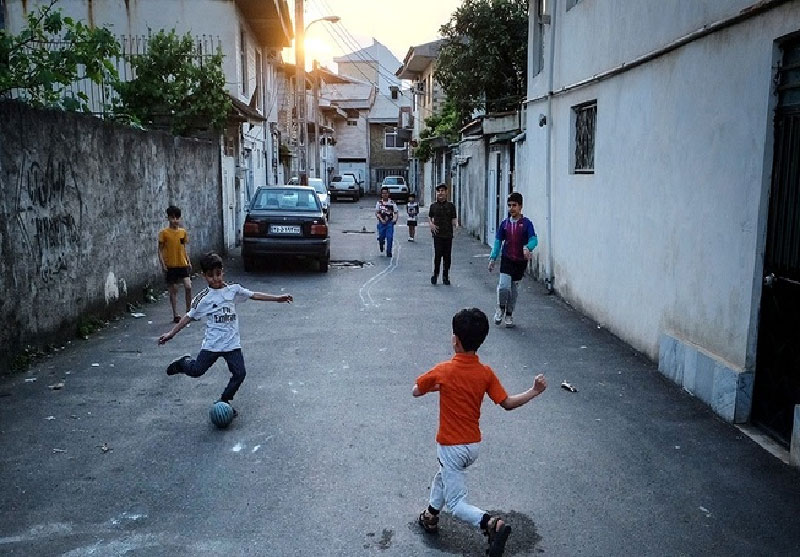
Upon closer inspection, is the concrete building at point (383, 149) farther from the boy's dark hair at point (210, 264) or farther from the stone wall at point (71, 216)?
the boy's dark hair at point (210, 264)

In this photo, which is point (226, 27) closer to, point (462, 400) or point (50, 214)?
point (50, 214)

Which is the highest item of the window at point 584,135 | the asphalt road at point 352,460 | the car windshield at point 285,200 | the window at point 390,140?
the window at point 390,140

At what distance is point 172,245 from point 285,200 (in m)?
6.06

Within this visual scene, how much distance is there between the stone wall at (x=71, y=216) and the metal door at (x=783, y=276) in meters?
6.77

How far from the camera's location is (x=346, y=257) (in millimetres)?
17906

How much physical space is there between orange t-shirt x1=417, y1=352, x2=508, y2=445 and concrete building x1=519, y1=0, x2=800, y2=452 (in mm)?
2713

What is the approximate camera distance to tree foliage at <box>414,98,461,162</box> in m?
27.4

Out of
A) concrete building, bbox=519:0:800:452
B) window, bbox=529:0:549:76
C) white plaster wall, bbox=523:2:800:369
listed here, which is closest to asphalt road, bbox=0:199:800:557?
concrete building, bbox=519:0:800:452

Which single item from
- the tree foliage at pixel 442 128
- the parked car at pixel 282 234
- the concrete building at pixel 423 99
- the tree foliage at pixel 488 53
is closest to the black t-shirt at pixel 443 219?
the parked car at pixel 282 234

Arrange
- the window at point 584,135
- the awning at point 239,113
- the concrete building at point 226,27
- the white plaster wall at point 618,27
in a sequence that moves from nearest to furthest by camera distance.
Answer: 1. the white plaster wall at point 618,27
2. the window at point 584,135
3. the awning at point 239,113
4. the concrete building at point 226,27

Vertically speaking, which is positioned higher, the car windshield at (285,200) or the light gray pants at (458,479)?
the car windshield at (285,200)

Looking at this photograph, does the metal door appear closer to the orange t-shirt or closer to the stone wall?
the orange t-shirt

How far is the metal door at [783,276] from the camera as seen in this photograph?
5.11m

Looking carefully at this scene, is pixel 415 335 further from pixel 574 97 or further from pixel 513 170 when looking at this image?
pixel 513 170
